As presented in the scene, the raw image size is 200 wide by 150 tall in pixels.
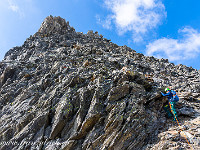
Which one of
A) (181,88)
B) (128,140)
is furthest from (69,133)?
(181,88)

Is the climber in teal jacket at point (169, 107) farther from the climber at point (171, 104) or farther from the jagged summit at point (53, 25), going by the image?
the jagged summit at point (53, 25)

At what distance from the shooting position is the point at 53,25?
5031 cm

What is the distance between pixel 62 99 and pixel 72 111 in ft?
7.67

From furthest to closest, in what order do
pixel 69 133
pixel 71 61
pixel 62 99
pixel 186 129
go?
1. pixel 71 61
2. pixel 62 99
3. pixel 69 133
4. pixel 186 129

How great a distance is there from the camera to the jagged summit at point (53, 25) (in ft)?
160

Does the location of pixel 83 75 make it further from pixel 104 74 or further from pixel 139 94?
pixel 139 94

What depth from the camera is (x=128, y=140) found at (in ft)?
30.4

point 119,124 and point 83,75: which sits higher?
point 83,75

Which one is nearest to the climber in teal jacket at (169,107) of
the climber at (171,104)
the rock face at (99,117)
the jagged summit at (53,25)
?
the climber at (171,104)

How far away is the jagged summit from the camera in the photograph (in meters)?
48.8

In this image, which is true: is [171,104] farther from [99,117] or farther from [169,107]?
[99,117]

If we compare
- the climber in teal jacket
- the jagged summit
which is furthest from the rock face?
the jagged summit

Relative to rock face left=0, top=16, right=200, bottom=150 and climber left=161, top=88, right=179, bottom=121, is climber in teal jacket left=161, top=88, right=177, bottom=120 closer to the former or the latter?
climber left=161, top=88, right=179, bottom=121

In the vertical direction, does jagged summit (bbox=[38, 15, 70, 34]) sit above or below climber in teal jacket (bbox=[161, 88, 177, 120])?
above
